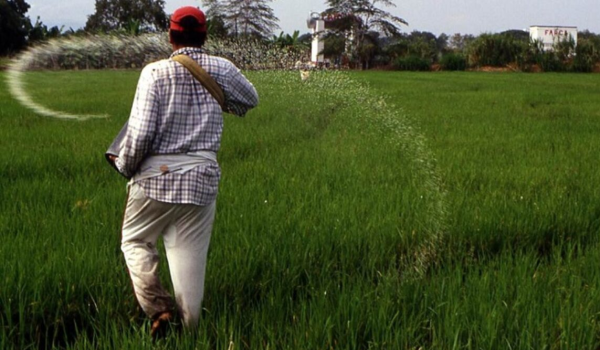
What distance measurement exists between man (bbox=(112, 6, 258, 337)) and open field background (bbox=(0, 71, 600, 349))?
151 millimetres

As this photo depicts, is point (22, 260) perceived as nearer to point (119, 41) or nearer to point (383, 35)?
point (119, 41)

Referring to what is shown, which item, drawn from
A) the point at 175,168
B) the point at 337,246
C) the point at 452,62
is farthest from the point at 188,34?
the point at 452,62

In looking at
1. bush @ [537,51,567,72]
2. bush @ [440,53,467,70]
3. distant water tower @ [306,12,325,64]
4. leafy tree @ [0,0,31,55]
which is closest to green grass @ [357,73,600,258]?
leafy tree @ [0,0,31,55]

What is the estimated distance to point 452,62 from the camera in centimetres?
3762

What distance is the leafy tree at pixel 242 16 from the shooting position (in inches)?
208

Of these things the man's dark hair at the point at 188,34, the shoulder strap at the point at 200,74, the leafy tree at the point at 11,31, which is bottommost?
the shoulder strap at the point at 200,74

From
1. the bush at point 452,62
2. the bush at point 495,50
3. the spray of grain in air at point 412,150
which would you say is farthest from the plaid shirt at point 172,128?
the bush at point 495,50

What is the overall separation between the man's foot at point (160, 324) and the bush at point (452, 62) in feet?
119

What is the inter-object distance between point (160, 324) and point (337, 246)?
1.09 m

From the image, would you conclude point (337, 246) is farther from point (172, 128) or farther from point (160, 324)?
point (172, 128)

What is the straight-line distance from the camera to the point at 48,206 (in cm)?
403

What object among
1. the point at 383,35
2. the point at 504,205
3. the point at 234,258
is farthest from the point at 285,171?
the point at 383,35

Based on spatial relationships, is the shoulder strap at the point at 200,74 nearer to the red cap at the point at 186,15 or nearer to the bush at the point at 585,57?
the red cap at the point at 186,15

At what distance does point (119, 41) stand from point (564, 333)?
2487 millimetres
